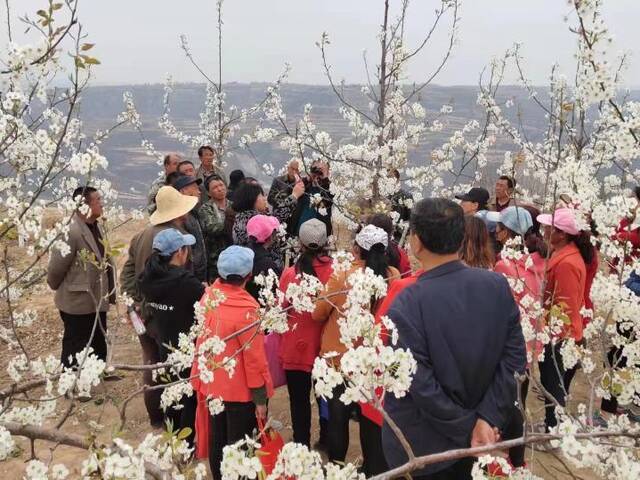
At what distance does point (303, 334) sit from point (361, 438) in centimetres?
75

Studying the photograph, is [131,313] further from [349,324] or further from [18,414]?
[349,324]

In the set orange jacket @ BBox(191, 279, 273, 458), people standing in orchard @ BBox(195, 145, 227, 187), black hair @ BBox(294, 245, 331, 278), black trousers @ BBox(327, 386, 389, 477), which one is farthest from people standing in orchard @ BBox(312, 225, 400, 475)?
people standing in orchard @ BBox(195, 145, 227, 187)

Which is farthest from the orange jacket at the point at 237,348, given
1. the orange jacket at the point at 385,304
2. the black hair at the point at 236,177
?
the black hair at the point at 236,177

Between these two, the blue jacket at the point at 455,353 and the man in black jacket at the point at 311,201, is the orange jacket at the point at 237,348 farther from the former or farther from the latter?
→ the man in black jacket at the point at 311,201

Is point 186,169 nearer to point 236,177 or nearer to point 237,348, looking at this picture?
point 236,177

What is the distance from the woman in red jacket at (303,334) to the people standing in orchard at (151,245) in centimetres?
113

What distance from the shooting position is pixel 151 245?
398 cm

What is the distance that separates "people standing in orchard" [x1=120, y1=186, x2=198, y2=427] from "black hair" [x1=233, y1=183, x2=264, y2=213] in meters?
0.57

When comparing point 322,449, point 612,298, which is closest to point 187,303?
point 322,449

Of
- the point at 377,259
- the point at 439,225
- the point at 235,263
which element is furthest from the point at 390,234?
the point at 439,225

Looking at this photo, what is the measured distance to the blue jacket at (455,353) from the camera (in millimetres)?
1889

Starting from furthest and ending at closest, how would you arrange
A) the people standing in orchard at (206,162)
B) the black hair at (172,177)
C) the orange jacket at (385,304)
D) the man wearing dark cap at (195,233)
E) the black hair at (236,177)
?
1. the black hair at (236,177)
2. the people standing in orchard at (206,162)
3. the black hair at (172,177)
4. the man wearing dark cap at (195,233)
5. the orange jacket at (385,304)

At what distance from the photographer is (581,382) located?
17.0 ft

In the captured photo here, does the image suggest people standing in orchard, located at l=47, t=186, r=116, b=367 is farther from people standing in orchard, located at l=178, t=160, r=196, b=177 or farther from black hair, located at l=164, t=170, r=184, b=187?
people standing in orchard, located at l=178, t=160, r=196, b=177
